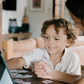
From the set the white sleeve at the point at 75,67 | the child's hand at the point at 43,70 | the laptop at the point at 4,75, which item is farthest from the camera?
the white sleeve at the point at 75,67

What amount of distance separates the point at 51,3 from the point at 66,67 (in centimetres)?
525

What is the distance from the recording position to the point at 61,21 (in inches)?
49.8

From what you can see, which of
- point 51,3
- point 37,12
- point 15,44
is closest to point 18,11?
point 37,12

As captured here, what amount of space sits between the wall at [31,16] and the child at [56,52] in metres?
5.12

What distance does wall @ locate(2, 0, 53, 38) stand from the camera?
647 cm

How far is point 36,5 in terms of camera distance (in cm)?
677

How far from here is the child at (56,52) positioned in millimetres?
1196

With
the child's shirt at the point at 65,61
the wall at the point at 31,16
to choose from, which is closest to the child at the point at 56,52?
the child's shirt at the point at 65,61

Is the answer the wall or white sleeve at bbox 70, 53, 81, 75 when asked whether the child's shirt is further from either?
the wall

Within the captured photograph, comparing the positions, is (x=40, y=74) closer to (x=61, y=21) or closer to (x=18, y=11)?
(x=61, y=21)

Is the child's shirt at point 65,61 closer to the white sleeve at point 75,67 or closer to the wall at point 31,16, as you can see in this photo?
the white sleeve at point 75,67

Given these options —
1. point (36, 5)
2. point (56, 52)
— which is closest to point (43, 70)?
point (56, 52)

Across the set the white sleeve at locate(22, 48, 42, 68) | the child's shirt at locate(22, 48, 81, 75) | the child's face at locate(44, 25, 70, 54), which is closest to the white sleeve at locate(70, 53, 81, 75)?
the child's shirt at locate(22, 48, 81, 75)

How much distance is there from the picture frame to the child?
5443 mm
